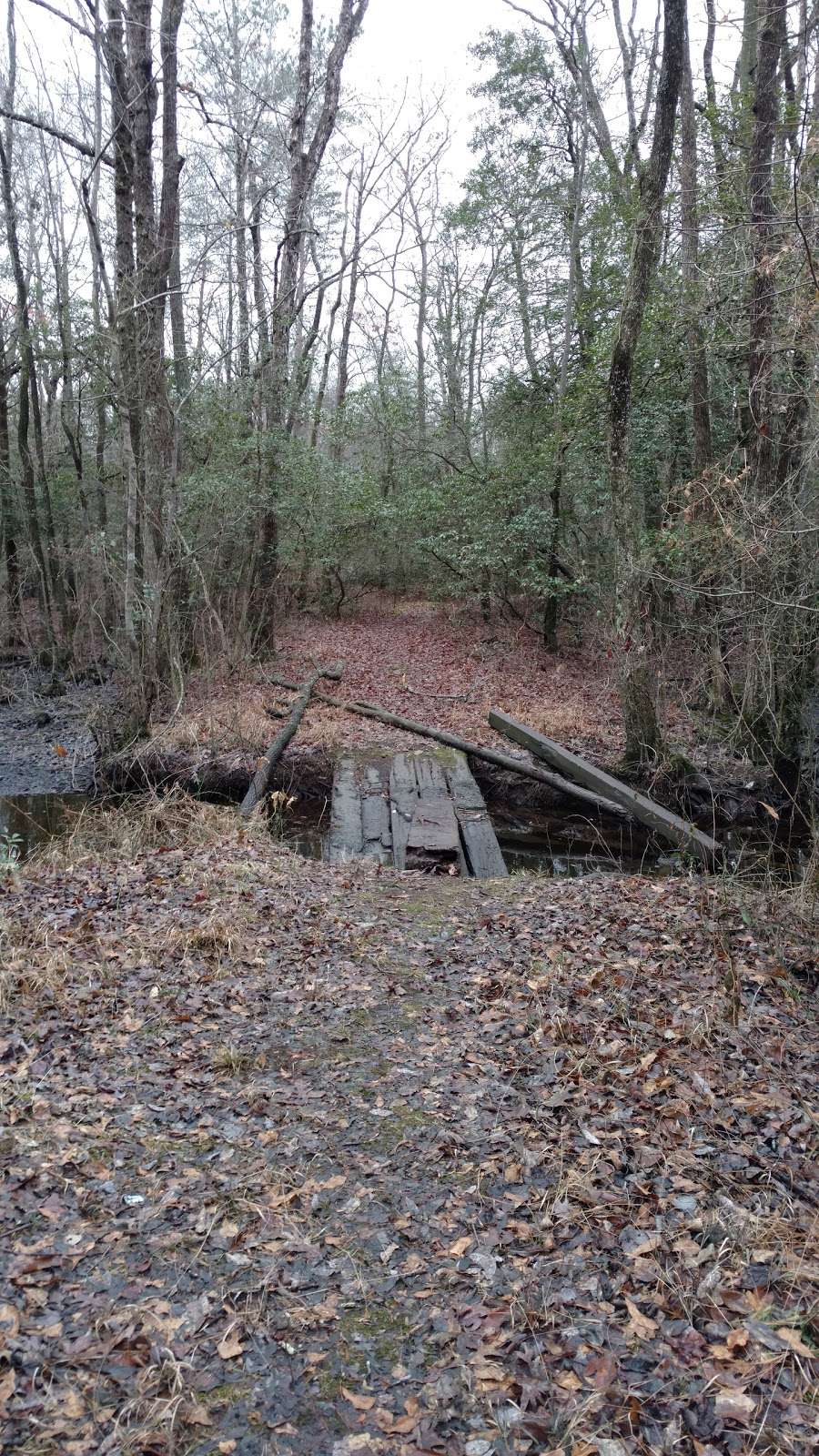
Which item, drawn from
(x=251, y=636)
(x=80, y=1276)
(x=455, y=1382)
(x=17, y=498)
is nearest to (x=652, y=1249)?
(x=455, y=1382)

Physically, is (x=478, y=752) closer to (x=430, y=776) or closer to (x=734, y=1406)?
(x=430, y=776)

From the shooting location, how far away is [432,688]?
47.0 feet

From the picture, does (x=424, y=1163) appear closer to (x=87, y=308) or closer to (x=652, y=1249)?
(x=652, y=1249)

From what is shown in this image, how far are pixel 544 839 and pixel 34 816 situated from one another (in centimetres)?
617

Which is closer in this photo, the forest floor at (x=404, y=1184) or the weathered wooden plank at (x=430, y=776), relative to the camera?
the forest floor at (x=404, y=1184)

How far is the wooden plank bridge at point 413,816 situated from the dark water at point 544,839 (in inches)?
18.1

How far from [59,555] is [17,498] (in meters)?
1.81

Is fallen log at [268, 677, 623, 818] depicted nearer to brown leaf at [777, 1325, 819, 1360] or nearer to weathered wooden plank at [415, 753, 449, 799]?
weathered wooden plank at [415, 753, 449, 799]

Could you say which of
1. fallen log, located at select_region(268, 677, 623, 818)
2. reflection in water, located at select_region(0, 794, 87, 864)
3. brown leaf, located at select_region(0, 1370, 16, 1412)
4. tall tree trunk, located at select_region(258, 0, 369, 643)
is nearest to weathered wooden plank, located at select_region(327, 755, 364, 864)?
fallen log, located at select_region(268, 677, 623, 818)

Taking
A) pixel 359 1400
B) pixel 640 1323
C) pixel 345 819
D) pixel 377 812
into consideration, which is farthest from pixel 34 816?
pixel 640 1323

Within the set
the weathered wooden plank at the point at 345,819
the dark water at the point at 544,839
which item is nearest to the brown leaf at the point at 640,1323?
the weathered wooden plank at the point at 345,819

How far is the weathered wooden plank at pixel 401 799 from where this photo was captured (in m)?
8.20

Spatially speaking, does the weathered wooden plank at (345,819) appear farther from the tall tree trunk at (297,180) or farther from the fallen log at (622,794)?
the tall tree trunk at (297,180)

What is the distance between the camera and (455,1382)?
99.4 inches
